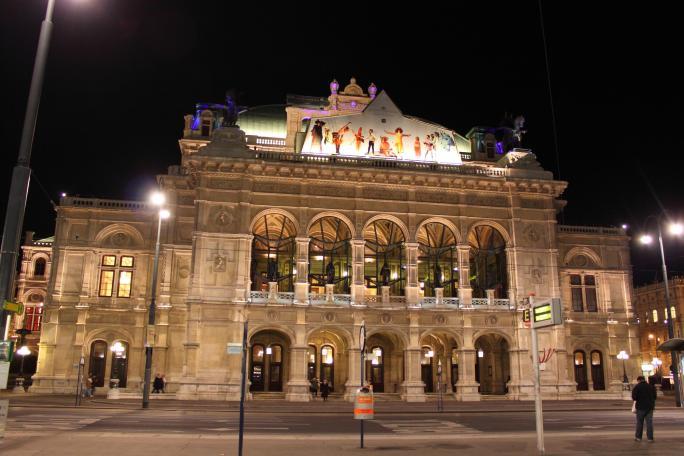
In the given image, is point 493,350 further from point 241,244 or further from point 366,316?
point 241,244

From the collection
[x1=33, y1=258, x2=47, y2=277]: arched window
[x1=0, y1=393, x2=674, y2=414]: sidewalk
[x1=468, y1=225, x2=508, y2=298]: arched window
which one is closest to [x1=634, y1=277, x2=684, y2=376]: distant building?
[x1=468, y1=225, x2=508, y2=298]: arched window

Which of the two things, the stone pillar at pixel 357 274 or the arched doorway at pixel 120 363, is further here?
the arched doorway at pixel 120 363

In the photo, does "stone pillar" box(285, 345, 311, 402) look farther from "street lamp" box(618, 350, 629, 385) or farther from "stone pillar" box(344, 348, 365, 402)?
"street lamp" box(618, 350, 629, 385)

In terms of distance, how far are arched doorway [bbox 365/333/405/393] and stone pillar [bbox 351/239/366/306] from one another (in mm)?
4857

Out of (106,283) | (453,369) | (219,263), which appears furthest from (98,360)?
→ (453,369)

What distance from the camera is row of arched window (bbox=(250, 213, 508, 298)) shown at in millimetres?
44781

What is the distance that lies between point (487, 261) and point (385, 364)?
462 inches

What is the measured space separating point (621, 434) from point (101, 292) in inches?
1477

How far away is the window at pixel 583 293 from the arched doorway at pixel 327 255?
61.5ft

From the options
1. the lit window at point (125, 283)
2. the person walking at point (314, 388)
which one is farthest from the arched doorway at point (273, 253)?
the lit window at point (125, 283)

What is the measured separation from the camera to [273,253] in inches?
1897

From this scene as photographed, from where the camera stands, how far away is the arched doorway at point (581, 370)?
1854 inches

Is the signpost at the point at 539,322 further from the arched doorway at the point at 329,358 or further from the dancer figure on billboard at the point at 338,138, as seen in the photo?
the arched doorway at the point at 329,358

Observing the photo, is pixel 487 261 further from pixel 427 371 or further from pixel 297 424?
pixel 297 424
